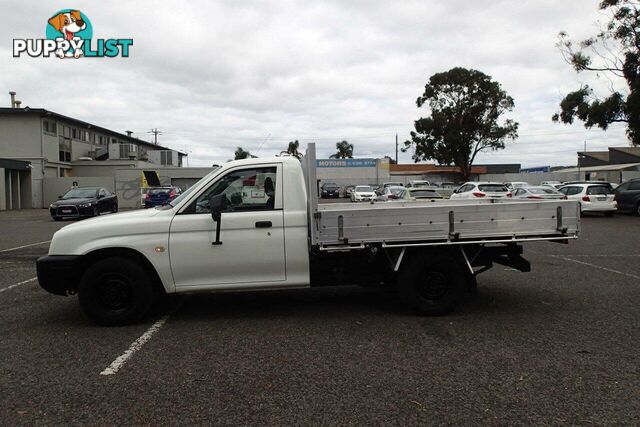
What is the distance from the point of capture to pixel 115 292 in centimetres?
531

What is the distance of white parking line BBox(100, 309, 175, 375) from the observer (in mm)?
4156

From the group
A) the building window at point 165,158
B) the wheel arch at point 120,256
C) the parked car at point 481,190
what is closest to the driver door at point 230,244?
the wheel arch at point 120,256

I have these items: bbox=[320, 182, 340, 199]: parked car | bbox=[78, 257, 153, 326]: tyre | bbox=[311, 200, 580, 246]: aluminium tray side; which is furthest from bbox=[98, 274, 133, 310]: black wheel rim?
bbox=[320, 182, 340, 199]: parked car

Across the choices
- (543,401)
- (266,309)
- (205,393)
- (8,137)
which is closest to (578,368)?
(543,401)

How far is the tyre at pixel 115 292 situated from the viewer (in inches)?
205

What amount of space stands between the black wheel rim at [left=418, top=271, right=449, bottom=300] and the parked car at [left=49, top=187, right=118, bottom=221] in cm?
1841

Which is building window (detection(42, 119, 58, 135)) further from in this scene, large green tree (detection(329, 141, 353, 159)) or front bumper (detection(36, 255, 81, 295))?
large green tree (detection(329, 141, 353, 159))

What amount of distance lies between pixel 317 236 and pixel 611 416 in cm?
303

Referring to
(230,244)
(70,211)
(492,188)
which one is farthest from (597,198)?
(70,211)

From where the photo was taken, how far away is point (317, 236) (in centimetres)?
521

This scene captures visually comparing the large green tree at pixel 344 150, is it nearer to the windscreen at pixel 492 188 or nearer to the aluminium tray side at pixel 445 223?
the windscreen at pixel 492 188

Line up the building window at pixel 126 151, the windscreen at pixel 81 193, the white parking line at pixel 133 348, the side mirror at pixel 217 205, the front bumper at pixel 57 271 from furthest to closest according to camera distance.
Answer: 1. the building window at pixel 126 151
2. the windscreen at pixel 81 193
3. the front bumper at pixel 57 271
4. the side mirror at pixel 217 205
5. the white parking line at pixel 133 348

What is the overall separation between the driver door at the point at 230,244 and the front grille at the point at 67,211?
17.4 meters

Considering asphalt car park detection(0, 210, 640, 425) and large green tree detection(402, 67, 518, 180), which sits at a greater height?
large green tree detection(402, 67, 518, 180)
